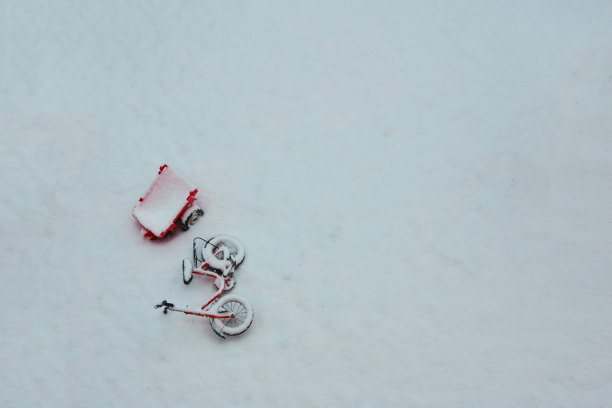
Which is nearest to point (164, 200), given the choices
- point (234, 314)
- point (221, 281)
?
point (221, 281)

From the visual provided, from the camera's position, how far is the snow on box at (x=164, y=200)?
688 cm

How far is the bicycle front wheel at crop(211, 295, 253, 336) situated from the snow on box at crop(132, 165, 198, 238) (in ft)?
5.20

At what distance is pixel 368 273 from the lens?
21.7ft

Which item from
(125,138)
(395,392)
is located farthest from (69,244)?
(395,392)

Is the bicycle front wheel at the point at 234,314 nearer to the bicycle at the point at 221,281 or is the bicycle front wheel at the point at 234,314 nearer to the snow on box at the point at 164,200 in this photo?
the bicycle at the point at 221,281

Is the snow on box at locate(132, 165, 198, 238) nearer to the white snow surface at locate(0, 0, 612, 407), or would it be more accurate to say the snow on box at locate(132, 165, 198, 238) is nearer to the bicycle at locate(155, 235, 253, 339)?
the white snow surface at locate(0, 0, 612, 407)

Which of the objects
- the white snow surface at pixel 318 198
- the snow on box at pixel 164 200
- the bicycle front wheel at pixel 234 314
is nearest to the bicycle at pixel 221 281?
the bicycle front wheel at pixel 234 314

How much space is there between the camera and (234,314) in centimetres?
612

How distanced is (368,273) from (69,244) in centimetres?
493

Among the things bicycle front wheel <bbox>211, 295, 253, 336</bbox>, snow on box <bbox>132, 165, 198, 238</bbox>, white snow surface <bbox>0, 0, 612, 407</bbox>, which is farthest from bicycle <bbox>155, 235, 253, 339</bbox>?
snow on box <bbox>132, 165, 198, 238</bbox>

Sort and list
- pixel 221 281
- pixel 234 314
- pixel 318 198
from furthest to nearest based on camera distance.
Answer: pixel 318 198, pixel 221 281, pixel 234 314

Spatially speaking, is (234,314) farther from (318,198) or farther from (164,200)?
(318,198)

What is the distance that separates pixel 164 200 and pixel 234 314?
2.28 meters

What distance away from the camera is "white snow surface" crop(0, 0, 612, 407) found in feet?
19.5
